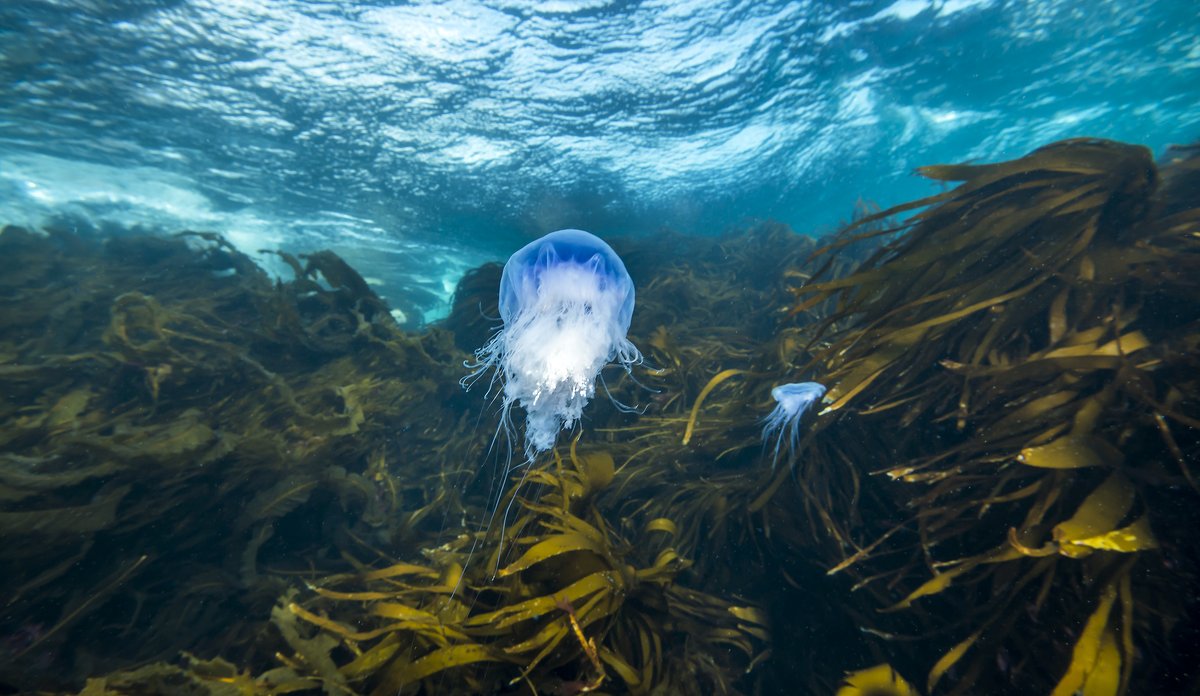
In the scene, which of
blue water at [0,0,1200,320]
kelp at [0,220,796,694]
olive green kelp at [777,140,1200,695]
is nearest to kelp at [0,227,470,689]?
kelp at [0,220,796,694]

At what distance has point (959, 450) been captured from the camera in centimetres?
211

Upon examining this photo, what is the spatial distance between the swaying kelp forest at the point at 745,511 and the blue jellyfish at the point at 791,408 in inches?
4.5

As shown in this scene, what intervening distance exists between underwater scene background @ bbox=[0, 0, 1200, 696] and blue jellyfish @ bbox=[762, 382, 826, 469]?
0.04 meters

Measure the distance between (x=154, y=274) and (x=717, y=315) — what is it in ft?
28.1

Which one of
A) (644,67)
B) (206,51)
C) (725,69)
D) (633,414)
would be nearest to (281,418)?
(633,414)

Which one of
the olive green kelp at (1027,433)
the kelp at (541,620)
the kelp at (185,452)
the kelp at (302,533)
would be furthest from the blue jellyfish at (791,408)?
the kelp at (185,452)

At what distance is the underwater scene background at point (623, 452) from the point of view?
177 centimetres

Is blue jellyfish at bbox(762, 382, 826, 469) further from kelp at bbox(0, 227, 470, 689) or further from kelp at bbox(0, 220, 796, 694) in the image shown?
kelp at bbox(0, 227, 470, 689)

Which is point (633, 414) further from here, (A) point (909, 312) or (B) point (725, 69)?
(B) point (725, 69)

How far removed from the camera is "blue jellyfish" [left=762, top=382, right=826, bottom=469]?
9.31 feet

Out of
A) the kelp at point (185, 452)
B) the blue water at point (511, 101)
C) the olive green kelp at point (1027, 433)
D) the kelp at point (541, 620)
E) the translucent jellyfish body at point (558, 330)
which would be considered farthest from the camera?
the blue water at point (511, 101)

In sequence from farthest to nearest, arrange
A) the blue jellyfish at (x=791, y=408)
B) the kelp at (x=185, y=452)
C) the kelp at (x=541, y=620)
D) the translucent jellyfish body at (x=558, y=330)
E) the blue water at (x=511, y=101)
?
the blue water at (x=511, y=101), the blue jellyfish at (x=791, y=408), the translucent jellyfish body at (x=558, y=330), the kelp at (x=185, y=452), the kelp at (x=541, y=620)

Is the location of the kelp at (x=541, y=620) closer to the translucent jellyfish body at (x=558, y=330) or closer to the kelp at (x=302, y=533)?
the kelp at (x=302, y=533)

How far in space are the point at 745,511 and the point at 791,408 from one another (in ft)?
2.80
